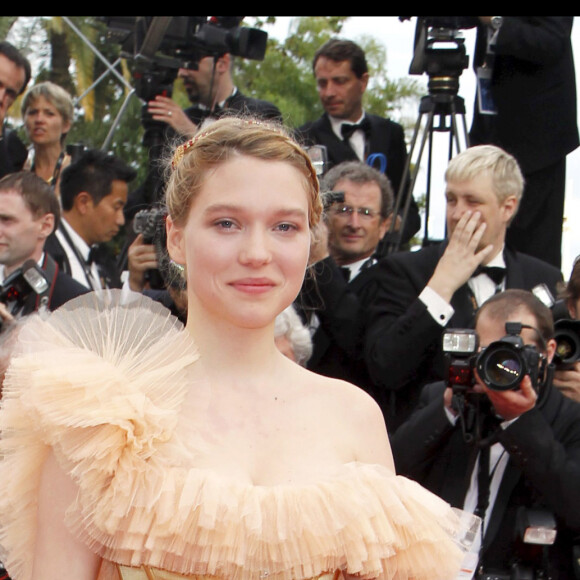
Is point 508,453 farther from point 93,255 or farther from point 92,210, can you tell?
point 92,210

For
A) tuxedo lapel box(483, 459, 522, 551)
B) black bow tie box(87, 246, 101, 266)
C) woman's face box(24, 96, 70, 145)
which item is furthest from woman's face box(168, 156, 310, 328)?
woman's face box(24, 96, 70, 145)

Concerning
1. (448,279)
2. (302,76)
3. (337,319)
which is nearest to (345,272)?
(337,319)

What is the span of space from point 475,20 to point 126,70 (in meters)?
8.84

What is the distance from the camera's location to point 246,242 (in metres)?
1.79

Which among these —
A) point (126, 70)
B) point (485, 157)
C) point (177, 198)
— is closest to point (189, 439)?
point (177, 198)

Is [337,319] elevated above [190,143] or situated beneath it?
situated beneath

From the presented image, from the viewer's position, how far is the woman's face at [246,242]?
180 cm

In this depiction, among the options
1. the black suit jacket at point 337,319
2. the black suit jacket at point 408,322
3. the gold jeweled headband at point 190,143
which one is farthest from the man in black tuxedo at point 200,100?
the gold jeweled headband at point 190,143

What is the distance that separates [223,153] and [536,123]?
3179 millimetres

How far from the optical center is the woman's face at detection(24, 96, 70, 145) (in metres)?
5.73

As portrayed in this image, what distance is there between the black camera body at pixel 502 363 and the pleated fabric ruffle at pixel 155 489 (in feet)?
4.39

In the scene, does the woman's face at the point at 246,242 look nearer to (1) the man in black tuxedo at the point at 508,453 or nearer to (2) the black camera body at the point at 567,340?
(1) the man in black tuxedo at the point at 508,453

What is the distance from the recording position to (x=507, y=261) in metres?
4.08

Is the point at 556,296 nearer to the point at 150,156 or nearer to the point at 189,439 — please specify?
the point at 150,156
